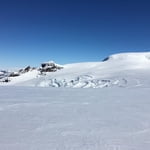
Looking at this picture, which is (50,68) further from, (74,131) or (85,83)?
(74,131)

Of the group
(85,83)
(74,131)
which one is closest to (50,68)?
(85,83)

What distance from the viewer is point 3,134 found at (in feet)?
11.2

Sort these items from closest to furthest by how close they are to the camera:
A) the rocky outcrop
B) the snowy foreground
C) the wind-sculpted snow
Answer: the snowy foreground, the wind-sculpted snow, the rocky outcrop

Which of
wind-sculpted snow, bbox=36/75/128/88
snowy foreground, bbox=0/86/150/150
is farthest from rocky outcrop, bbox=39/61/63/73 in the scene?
snowy foreground, bbox=0/86/150/150

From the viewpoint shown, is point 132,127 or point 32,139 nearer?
point 32,139

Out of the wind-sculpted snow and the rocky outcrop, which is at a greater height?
the rocky outcrop

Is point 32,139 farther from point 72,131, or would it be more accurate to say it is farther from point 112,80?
point 112,80

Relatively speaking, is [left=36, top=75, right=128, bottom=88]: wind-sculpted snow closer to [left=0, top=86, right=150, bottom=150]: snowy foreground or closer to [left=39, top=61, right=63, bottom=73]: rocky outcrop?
[left=0, top=86, right=150, bottom=150]: snowy foreground

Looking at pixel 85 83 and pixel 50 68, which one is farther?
pixel 50 68

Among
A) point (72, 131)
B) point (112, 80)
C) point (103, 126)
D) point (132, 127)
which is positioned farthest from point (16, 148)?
point (112, 80)

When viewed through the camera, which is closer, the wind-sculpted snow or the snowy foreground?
the snowy foreground

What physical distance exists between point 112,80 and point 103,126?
17723 millimetres

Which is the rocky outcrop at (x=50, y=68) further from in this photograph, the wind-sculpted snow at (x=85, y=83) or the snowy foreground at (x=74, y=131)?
the snowy foreground at (x=74, y=131)

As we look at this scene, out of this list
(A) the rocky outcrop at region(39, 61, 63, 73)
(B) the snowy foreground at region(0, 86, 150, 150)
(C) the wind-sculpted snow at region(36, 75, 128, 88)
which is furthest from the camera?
(A) the rocky outcrop at region(39, 61, 63, 73)
